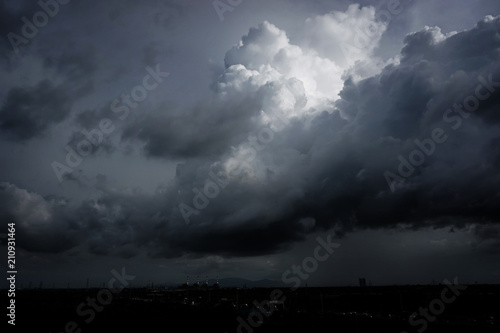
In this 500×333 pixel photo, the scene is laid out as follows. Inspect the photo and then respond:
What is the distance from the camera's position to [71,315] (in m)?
104

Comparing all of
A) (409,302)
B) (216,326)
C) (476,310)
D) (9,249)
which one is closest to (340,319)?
(216,326)

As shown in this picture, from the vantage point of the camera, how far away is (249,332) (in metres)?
72.4

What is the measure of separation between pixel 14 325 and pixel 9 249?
64451mm

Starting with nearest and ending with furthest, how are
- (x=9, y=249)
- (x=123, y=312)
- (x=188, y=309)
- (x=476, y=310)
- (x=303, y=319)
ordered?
(x=9, y=249) → (x=303, y=319) → (x=123, y=312) → (x=188, y=309) → (x=476, y=310)

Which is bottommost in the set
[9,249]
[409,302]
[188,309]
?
[409,302]

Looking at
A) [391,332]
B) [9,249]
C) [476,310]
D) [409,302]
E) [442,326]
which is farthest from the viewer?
[409,302]

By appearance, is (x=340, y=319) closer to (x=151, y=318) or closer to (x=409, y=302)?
(x=151, y=318)

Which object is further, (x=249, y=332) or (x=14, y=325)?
(x=14, y=325)

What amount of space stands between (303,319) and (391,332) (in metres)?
22.2

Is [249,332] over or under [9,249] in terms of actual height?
under

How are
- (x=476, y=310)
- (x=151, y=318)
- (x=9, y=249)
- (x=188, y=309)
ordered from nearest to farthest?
(x=9, y=249) < (x=151, y=318) < (x=188, y=309) < (x=476, y=310)

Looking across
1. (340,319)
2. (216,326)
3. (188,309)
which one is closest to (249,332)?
(216,326)

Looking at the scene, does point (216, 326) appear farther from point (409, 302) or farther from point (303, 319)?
point (409, 302)

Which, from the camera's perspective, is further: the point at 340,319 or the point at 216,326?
the point at 216,326
